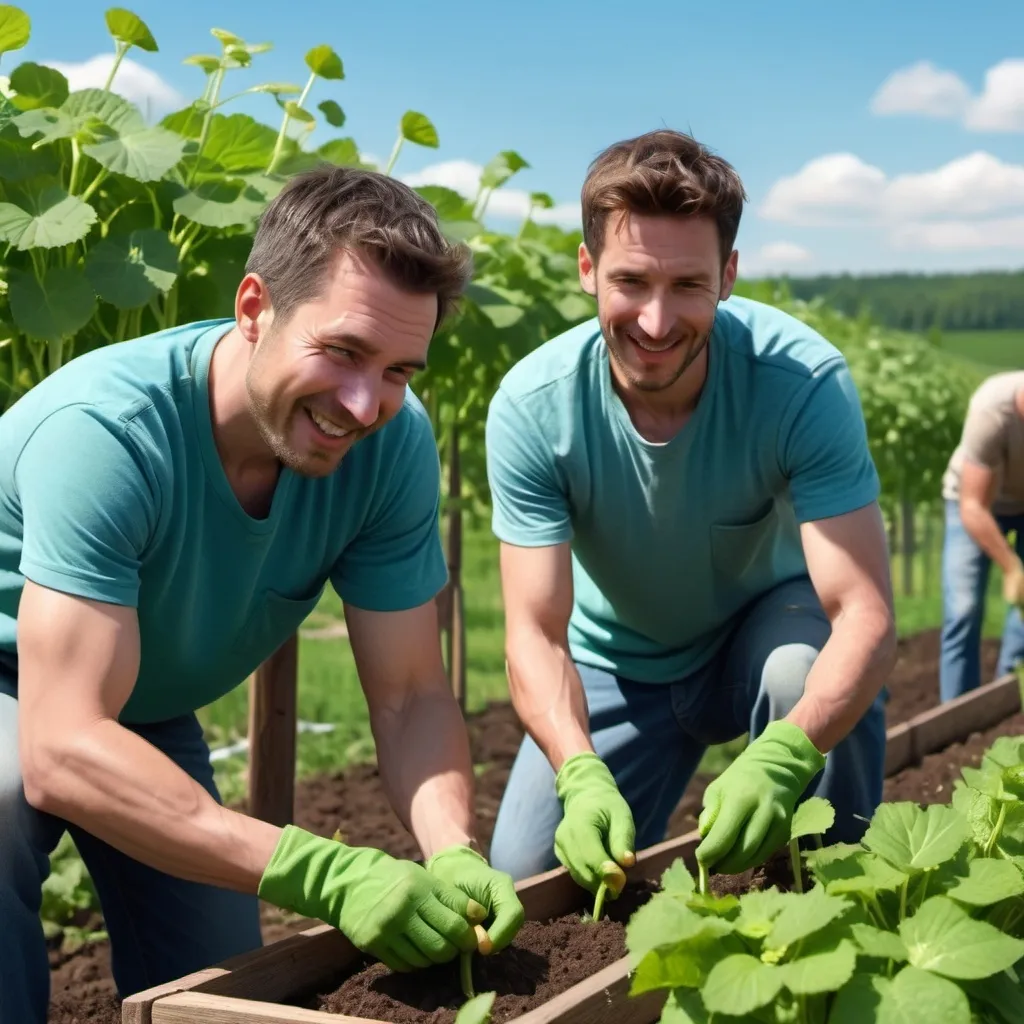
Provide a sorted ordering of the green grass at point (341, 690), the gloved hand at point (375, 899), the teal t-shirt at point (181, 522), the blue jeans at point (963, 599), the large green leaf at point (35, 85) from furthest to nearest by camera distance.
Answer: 1. the blue jeans at point (963, 599)
2. the green grass at point (341, 690)
3. the large green leaf at point (35, 85)
4. the teal t-shirt at point (181, 522)
5. the gloved hand at point (375, 899)

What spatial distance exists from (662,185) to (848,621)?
3.07ft

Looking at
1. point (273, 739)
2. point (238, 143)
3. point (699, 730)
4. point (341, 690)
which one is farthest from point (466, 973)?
point (341, 690)

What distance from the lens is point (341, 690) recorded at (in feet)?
23.2

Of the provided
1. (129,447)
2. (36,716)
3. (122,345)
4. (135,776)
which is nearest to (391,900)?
(135,776)

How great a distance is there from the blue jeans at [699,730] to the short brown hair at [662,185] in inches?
32.3

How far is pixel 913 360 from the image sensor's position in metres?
13.4

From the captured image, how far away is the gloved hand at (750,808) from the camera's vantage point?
2361mm

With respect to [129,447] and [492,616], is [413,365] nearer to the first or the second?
[129,447]

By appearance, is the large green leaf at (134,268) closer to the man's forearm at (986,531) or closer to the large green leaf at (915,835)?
the large green leaf at (915,835)

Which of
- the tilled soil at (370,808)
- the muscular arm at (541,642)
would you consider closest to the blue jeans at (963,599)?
the tilled soil at (370,808)

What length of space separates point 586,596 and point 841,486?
794 mm

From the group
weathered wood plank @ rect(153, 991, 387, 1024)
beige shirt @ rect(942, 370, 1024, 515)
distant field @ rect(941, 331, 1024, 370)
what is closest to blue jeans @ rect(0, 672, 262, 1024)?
weathered wood plank @ rect(153, 991, 387, 1024)

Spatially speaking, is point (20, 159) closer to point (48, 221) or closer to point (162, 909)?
point (48, 221)

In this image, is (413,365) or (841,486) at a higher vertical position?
(413,365)
